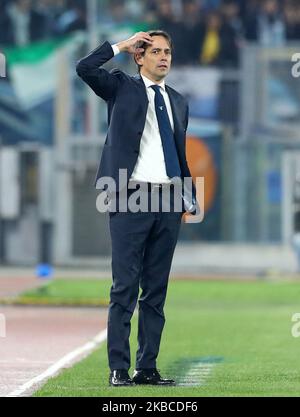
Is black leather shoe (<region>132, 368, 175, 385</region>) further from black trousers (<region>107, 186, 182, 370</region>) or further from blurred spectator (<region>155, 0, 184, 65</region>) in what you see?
blurred spectator (<region>155, 0, 184, 65</region>)

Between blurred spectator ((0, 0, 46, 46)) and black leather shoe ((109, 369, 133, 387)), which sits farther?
blurred spectator ((0, 0, 46, 46))

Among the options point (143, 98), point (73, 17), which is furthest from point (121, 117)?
point (73, 17)

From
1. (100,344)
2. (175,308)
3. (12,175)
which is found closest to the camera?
(100,344)

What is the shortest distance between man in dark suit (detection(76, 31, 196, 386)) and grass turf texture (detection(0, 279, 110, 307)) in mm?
10621

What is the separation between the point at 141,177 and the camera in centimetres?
1002

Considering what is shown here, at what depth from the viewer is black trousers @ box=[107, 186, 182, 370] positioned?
9.96 m

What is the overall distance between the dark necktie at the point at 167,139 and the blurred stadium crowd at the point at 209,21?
2490 cm

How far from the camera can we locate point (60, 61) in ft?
118

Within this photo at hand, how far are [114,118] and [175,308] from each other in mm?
10431

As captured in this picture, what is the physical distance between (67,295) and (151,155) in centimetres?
1318

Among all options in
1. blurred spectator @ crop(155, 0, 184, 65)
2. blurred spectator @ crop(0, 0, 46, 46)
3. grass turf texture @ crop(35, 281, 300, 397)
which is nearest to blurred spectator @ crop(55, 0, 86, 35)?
blurred spectator @ crop(0, 0, 46, 46)

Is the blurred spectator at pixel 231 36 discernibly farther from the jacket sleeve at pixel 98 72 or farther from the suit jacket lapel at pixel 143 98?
the jacket sleeve at pixel 98 72
